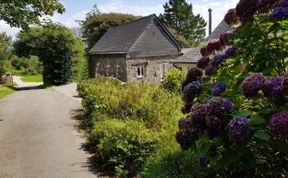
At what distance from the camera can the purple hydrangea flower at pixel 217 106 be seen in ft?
7.56

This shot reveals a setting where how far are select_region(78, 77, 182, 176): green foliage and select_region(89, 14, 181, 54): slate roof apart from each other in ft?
71.7

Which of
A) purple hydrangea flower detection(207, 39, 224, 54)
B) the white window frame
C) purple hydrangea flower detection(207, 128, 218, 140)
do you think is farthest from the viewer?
the white window frame

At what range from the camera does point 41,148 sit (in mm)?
10898

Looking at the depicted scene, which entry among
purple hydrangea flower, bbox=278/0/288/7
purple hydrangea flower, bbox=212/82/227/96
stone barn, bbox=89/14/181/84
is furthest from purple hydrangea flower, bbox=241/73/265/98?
stone barn, bbox=89/14/181/84

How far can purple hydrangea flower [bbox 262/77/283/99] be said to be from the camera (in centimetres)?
218

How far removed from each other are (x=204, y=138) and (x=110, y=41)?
38948mm

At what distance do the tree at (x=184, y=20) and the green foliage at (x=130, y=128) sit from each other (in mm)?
62443

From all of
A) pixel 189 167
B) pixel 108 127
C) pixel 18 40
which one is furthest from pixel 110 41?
pixel 189 167

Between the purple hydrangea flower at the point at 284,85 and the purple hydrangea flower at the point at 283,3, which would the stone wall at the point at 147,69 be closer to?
the purple hydrangea flower at the point at 283,3

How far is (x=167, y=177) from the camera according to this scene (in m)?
5.50

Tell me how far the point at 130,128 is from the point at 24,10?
12502 millimetres

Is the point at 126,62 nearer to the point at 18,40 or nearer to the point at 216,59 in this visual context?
the point at 18,40

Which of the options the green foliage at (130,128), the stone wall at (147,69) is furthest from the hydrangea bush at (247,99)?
the stone wall at (147,69)

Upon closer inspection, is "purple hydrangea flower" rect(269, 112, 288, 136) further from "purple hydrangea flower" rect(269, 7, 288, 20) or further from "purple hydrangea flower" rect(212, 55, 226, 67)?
"purple hydrangea flower" rect(212, 55, 226, 67)
